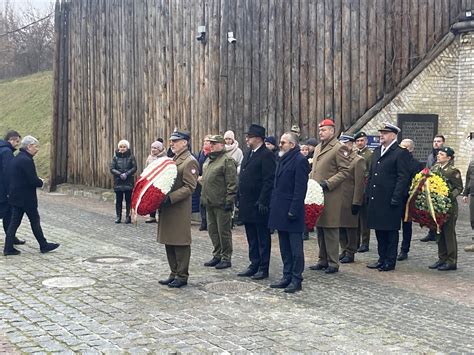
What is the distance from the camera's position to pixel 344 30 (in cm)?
1387

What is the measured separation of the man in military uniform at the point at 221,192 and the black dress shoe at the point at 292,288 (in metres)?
1.55

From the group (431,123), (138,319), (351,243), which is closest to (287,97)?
(431,123)

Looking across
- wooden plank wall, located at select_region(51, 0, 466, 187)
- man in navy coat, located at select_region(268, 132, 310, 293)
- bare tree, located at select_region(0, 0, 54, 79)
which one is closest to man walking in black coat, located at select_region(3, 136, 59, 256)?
man in navy coat, located at select_region(268, 132, 310, 293)

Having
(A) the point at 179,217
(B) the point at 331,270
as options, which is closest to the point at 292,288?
(B) the point at 331,270

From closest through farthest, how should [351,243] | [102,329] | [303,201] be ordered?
1. [102,329]
2. [303,201]
3. [351,243]

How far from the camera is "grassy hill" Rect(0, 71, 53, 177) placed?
91.0ft

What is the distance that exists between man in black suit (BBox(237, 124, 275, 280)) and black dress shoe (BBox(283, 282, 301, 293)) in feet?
2.43

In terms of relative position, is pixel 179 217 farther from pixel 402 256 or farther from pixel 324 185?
pixel 402 256

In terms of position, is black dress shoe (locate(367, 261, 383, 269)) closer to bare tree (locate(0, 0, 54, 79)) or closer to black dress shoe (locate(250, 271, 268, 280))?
black dress shoe (locate(250, 271, 268, 280))

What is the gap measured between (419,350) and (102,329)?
277 centimetres

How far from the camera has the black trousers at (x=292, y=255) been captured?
7836 mm

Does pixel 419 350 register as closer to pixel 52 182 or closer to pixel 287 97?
pixel 287 97

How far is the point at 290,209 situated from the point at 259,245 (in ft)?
3.40

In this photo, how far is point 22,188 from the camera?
32.3 ft
